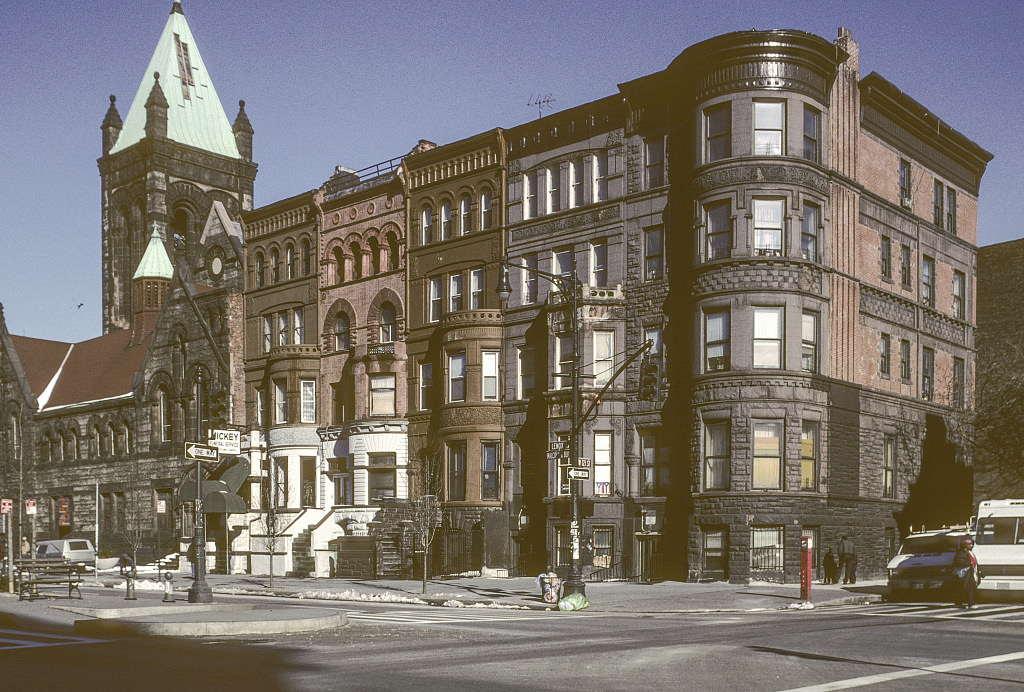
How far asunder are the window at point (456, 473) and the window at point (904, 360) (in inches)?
683

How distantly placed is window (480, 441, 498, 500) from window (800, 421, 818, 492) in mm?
12706

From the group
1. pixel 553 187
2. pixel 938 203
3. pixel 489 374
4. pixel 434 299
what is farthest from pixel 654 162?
pixel 938 203

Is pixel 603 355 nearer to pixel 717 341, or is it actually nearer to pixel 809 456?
pixel 717 341

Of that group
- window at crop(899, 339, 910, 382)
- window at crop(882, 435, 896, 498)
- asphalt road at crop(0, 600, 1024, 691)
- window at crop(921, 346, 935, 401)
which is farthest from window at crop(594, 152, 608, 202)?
asphalt road at crop(0, 600, 1024, 691)

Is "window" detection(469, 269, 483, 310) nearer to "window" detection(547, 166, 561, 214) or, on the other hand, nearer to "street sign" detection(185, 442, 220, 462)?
"window" detection(547, 166, 561, 214)

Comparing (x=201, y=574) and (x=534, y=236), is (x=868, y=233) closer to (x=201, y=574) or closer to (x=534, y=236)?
(x=534, y=236)

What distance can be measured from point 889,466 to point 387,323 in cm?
2213

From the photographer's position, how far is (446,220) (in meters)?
48.2

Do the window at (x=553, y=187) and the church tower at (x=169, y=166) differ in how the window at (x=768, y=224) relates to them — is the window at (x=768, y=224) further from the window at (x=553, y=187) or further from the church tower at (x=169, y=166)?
the church tower at (x=169, y=166)

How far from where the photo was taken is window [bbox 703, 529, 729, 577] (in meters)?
36.5

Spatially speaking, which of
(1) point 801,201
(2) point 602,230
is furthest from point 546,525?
(1) point 801,201

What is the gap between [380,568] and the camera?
4372 centimetres

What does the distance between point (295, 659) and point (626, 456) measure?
26338mm

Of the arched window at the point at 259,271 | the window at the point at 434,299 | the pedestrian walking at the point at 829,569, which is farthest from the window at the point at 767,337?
the arched window at the point at 259,271
